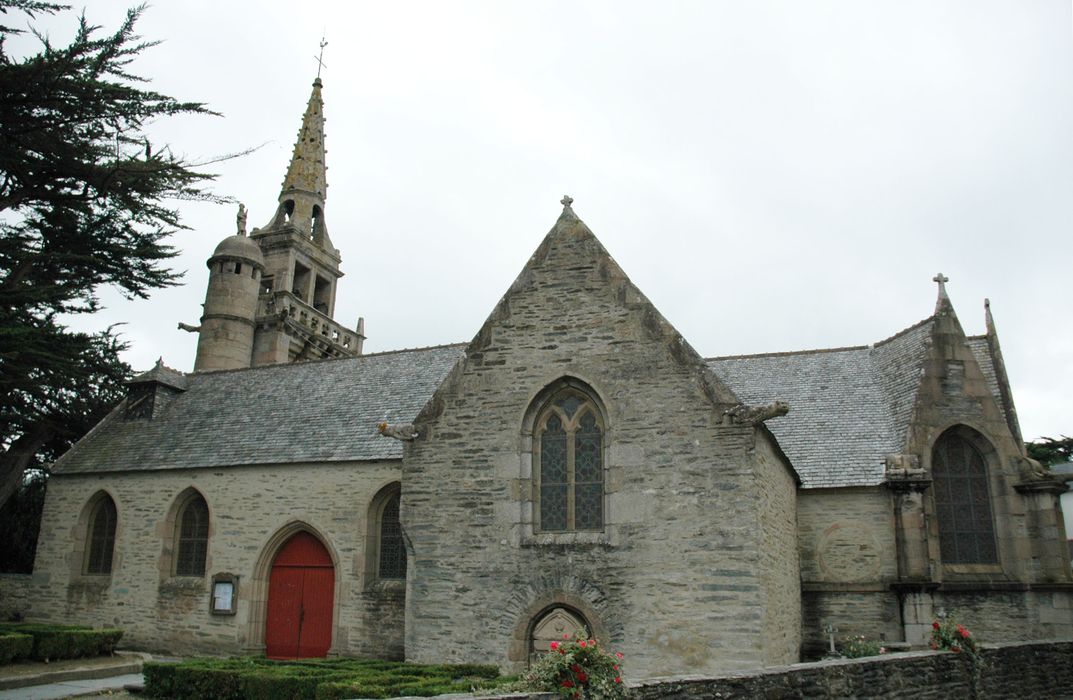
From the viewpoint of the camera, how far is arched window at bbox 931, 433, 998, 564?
1719 centimetres

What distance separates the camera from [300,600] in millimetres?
19750

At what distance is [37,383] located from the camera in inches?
749

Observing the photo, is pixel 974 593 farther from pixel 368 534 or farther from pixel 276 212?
pixel 276 212

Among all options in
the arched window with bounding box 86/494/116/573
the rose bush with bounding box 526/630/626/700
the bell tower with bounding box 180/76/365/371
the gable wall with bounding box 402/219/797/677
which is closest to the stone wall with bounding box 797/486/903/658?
the gable wall with bounding box 402/219/797/677

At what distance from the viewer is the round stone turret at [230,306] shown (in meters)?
31.9

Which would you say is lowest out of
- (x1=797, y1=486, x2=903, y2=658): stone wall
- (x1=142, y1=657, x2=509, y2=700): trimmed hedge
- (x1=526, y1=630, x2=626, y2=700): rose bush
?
(x1=142, y1=657, x2=509, y2=700): trimmed hedge

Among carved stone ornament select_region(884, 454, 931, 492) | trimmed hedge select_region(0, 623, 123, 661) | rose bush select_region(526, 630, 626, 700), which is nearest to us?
rose bush select_region(526, 630, 626, 700)

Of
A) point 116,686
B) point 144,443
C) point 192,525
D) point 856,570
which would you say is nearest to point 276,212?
point 144,443

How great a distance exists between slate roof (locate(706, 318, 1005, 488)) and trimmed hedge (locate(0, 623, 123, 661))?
15348 millimetres

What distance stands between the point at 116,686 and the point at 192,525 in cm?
708

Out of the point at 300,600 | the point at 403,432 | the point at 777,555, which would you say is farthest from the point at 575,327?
the point at 300,600

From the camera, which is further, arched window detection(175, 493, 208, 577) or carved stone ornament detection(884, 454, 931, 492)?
arched window detection(175, 493, 208, 577)

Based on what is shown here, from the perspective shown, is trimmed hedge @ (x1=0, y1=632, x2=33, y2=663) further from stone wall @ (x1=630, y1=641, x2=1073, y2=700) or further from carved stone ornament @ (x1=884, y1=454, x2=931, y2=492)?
carved stone ornament @ (x1=884, y1=454, x2=931, y2=492)

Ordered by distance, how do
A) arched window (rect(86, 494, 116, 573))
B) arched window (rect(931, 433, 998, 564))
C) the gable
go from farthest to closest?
arched window (rect(86, 494, 116, 573))
arched window (rect(931, 433, 998, 564))
the gable
